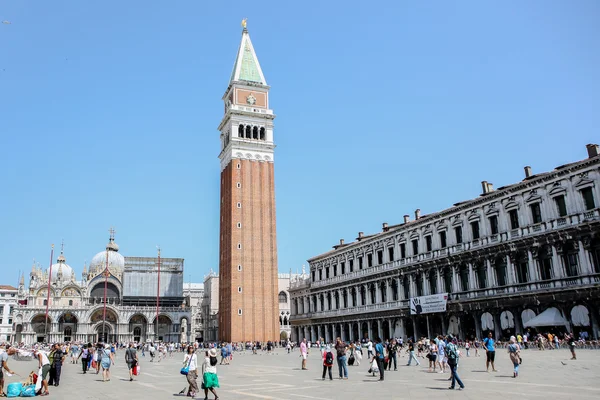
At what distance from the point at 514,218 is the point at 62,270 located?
272ft

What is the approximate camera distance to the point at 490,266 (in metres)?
38.8

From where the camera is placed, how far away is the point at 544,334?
34.2 meters

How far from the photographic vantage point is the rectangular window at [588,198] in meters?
32.4

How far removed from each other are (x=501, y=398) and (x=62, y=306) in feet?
265

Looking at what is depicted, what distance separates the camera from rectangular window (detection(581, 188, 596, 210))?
32406 mm

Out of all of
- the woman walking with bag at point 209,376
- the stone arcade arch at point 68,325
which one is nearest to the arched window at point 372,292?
the woman walking with bag at point 209,376

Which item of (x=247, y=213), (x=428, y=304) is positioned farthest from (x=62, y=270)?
(x=428, y=304)

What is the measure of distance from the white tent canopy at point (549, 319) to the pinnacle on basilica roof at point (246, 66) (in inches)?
2070

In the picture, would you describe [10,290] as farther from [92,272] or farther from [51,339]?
[51,339]

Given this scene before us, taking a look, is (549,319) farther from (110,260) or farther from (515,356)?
(110,260)

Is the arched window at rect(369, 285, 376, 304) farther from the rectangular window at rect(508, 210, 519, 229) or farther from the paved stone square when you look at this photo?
the paved stone square

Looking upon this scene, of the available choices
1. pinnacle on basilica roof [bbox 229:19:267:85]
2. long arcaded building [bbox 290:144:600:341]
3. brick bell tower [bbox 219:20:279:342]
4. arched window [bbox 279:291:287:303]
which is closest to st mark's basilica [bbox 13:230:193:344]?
arched window [bbox 279:291:287:303]

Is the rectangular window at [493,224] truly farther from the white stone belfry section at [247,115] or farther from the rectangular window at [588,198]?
the white stone belfry section at [247,115]

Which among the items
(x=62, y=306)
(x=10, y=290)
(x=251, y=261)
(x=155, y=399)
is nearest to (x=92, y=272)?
(x=62, y=306)
